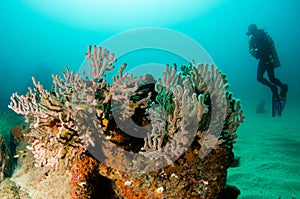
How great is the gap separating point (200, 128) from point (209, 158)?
0.46m

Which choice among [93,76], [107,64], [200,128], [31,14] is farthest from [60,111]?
[31,14]

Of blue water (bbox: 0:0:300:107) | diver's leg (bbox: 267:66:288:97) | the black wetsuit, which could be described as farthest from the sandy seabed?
blue water (bbox: 0:0:300:107)

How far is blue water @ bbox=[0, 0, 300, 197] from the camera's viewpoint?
9912 centimetres

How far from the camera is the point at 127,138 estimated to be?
10.0 ft

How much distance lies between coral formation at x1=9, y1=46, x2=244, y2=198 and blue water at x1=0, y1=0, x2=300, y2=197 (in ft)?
301

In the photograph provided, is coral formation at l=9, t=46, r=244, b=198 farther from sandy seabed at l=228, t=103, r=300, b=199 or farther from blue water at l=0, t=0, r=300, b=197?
blue water at l=0, t=0, r=300, b=197

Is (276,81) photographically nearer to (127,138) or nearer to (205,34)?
(127,138)

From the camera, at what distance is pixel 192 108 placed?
110 inches

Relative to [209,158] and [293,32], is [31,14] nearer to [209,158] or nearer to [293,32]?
[209,158]

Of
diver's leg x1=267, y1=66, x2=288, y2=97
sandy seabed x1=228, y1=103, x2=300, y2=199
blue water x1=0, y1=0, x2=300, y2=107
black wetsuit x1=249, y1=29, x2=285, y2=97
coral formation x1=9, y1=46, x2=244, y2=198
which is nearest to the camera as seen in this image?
coral formation x1=9, y1=46, x2=244, y2=198

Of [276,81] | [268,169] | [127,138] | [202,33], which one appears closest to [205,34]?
[202,33]

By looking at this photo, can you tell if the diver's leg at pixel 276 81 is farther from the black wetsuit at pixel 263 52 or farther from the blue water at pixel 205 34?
the blue water at pixel 205 34

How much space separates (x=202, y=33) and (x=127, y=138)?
154265 mm

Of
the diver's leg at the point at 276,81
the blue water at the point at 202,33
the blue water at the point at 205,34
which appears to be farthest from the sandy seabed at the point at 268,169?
the blue water at the point at 202,33
